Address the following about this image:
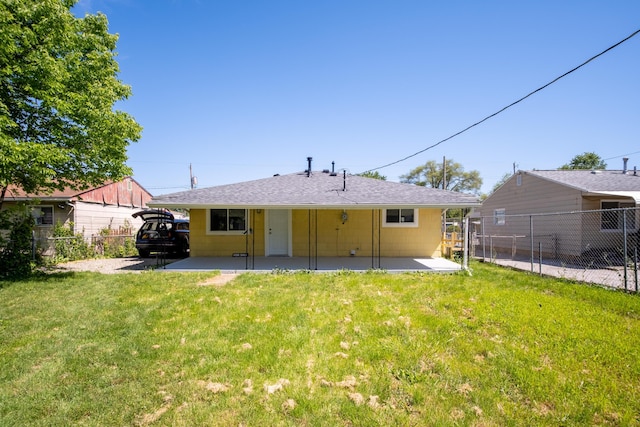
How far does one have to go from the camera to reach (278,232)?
1251 centimetres


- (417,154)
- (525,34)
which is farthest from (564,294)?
(417,154)

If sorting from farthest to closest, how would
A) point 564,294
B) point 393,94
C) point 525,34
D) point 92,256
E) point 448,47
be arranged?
point 92,256 → point 393,94 → point 448,47 → point 525,34 → point 564,294

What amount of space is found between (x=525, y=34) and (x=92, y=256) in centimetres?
1867

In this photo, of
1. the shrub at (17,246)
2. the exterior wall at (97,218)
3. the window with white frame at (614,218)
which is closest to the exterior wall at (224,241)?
the shrub at (17,246)

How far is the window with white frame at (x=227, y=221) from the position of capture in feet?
40.3

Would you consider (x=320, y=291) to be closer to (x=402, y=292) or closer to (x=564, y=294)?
(x=402, y=292)

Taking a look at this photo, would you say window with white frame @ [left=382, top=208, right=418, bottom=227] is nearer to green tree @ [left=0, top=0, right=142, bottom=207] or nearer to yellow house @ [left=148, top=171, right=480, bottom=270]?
yellow house @ [left=148, top=171, right=480, bottom=270]

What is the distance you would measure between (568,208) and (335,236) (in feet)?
34.7

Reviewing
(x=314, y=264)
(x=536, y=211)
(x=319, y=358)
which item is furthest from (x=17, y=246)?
(x=536, y=211)

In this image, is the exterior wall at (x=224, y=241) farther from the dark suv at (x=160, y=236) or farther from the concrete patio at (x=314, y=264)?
the dark suv at (x=160, y=236)

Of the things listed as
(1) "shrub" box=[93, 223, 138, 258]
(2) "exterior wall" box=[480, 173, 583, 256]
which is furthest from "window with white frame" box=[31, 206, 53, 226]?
(2) "exterior wall" box=[480, 173, 583, 256]

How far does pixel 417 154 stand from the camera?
1702cm

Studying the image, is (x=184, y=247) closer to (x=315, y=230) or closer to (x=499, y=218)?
(x=315, y=230)

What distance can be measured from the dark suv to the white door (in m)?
4.23
